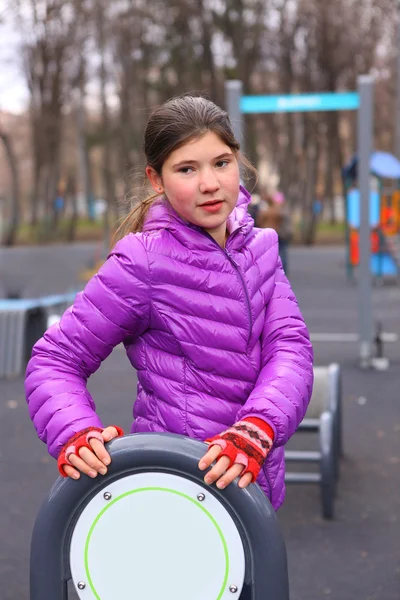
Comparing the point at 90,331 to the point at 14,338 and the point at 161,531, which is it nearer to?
the point at 161,531

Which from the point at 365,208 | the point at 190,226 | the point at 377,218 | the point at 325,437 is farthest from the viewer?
the point at 377,218

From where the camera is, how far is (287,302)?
2.19 metres

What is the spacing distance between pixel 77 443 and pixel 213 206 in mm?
588

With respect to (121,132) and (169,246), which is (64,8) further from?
(169,246)

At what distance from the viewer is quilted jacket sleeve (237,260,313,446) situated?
196cm

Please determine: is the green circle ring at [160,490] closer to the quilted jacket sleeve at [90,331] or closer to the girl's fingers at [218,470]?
the girl's fingers at [218,470]

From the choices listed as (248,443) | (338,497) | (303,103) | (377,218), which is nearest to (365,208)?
(303,103)

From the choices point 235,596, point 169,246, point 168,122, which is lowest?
point 235,596

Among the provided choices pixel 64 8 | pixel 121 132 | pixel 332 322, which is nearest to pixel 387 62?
pixel 121 132

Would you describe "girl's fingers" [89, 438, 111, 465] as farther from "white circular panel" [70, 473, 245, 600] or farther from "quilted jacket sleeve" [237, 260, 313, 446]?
"quilted jacket sleeve" [237, 260, 313, 446]

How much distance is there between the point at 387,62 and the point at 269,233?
29510 millimetres

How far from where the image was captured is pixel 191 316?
2094mm

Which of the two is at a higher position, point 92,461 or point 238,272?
point 238,272

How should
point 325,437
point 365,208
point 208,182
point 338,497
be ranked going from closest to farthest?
1. point 208,182
2. point 325,437
3. point 338,497
4. point 365,208
